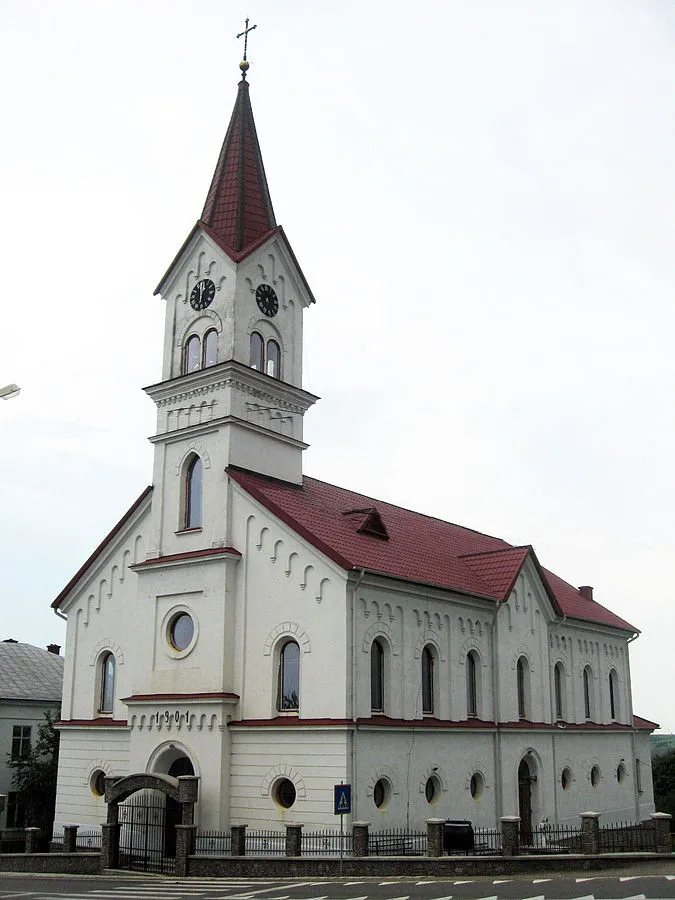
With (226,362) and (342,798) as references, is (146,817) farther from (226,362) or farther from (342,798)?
(226,362)

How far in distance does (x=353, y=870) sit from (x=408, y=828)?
15.1 ft

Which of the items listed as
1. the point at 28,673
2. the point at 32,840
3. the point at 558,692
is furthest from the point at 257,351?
the point at 28,673

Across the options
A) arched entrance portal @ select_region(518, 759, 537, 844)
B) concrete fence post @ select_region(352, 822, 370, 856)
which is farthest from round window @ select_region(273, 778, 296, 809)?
arched entrance portal @ select_region(518, 759, 537, 844)

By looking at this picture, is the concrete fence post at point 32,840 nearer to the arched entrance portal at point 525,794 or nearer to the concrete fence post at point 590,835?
the concrete fence post at point 590,835

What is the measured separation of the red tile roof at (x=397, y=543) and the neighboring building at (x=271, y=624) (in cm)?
12

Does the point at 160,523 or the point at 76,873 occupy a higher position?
the point at 160,523

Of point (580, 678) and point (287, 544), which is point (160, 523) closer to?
point (287, 544)

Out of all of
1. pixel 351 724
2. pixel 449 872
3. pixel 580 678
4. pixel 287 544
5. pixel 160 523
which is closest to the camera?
pixel 449 872

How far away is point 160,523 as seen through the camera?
111ft

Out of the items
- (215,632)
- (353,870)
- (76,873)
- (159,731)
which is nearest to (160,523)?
(215,632)

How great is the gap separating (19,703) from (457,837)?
1228 inches

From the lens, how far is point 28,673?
55.2 meters

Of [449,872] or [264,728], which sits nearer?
Result: [449,872]

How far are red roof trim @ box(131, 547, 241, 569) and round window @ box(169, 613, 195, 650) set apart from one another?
1.88 m
